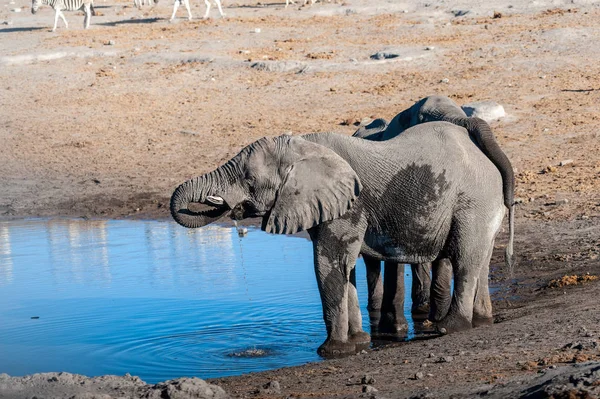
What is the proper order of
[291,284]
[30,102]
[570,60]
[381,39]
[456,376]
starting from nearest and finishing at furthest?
[456,376] < [291,284] < [570,60] < [30,102] < [381,39]

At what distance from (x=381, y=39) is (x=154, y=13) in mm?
9089

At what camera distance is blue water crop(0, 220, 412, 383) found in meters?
8.62

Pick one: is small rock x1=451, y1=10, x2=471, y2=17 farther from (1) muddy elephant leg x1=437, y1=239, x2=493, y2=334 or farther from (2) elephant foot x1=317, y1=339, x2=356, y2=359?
(2) elephant foot x1=317, y1=339, x2=356, y2=359

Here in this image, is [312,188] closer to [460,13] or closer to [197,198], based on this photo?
[197,198]

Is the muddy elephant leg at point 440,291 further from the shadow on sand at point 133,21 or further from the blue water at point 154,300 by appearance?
the shadow on sand at point 133,21

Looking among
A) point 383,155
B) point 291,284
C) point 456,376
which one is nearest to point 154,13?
point 291,284

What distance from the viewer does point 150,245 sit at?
13.1 meters

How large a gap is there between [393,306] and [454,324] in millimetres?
700

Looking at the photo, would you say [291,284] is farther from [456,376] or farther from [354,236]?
[456,376]

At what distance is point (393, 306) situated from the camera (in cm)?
907

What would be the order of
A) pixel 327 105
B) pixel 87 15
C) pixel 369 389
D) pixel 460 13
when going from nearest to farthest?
pixel 369 389 < pixel 327 105 < pixel 460 13 < pixel 87 15

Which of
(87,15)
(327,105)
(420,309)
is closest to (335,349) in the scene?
(420,309)

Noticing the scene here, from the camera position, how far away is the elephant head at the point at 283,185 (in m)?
7.84

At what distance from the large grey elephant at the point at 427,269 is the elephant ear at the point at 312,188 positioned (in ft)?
3.97
